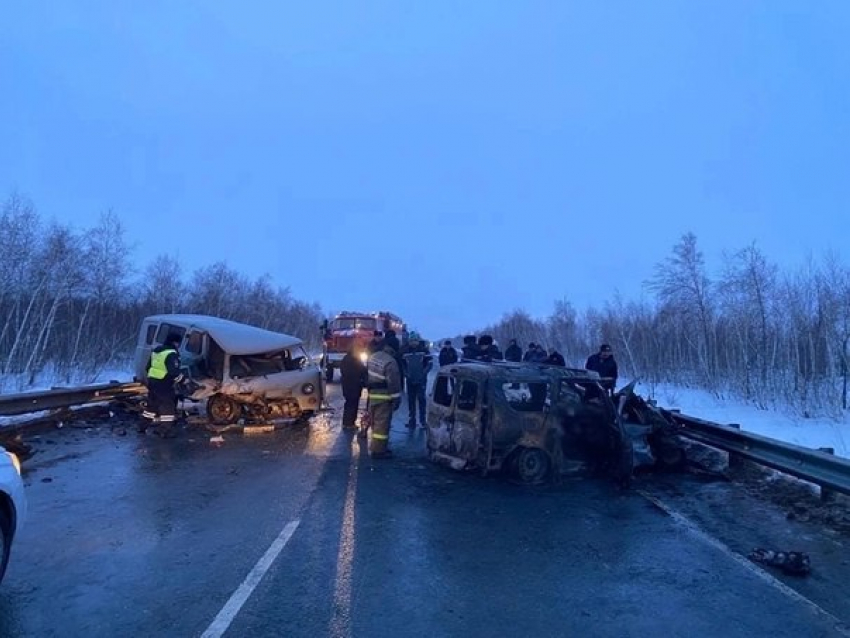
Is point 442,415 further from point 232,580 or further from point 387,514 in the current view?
point 232,580

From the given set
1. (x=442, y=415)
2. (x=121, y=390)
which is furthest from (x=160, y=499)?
(x=121, y=390)

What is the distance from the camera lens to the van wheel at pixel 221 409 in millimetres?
14133

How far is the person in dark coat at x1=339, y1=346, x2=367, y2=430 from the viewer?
1379 cm

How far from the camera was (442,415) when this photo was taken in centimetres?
999

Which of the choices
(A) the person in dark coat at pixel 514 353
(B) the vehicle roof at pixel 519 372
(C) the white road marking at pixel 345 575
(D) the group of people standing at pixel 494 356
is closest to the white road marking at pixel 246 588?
(C) the white road marking at pixel 345 575

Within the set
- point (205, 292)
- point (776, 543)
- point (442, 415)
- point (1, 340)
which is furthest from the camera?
point (205, 292)

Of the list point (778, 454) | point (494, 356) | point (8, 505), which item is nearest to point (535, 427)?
point (778, 454)

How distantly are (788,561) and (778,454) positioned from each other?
3.22 metres

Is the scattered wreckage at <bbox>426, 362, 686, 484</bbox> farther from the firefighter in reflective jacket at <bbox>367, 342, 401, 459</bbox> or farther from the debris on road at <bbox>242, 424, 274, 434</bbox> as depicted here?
the debris on road at <bbox>242, 424, 274, 434</bbox>

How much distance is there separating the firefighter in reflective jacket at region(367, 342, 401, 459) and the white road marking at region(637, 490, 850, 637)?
13.7ft

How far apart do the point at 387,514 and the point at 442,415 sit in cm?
296

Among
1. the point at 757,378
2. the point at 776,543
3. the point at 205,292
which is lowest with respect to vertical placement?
the point at 776,543

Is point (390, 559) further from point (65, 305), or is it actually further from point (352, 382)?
point (65, 305)

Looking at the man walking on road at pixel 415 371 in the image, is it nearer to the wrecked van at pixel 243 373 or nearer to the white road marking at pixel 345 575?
the wrecked van at pixel 243 373
